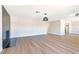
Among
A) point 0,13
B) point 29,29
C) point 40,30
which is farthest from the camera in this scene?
point 40,30

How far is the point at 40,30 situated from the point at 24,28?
3222 mm

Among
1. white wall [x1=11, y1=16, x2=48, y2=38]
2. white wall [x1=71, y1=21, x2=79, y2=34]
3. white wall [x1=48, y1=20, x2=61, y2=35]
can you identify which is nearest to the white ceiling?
white wall [x1=11, y1=16, x2=48, y2=38]

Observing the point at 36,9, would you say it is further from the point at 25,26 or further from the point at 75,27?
the point at 75,27

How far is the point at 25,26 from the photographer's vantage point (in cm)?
1190

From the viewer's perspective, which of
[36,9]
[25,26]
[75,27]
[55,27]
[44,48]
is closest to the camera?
[44,48]

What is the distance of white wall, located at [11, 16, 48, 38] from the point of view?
418 inches

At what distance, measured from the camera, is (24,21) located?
11.6 metres

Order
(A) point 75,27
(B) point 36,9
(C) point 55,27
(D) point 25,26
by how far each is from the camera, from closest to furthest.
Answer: (B) point 36,9, (D) point 25,26, (C) point 55,27, (A) point 75,27

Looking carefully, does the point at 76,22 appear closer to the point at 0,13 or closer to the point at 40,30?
the point at 40,30

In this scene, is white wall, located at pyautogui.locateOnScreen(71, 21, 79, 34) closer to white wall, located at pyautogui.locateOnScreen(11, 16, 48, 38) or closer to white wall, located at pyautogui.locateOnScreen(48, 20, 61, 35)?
white wall, located at pyautogui.locateOnScreen(48, 20, 61, 35)

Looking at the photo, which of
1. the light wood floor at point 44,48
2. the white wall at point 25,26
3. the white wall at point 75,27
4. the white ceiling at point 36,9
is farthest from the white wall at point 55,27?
the light wood floor at point 44,48

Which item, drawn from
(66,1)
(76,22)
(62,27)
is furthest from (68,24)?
(66,1)

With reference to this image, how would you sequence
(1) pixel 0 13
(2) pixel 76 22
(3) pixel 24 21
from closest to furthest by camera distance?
(1) pixel 0 13, (3) pixel 24 21, (2) pixel 76 22

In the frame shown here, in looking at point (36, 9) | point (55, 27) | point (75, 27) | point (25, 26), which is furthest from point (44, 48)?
point (75, 27)
